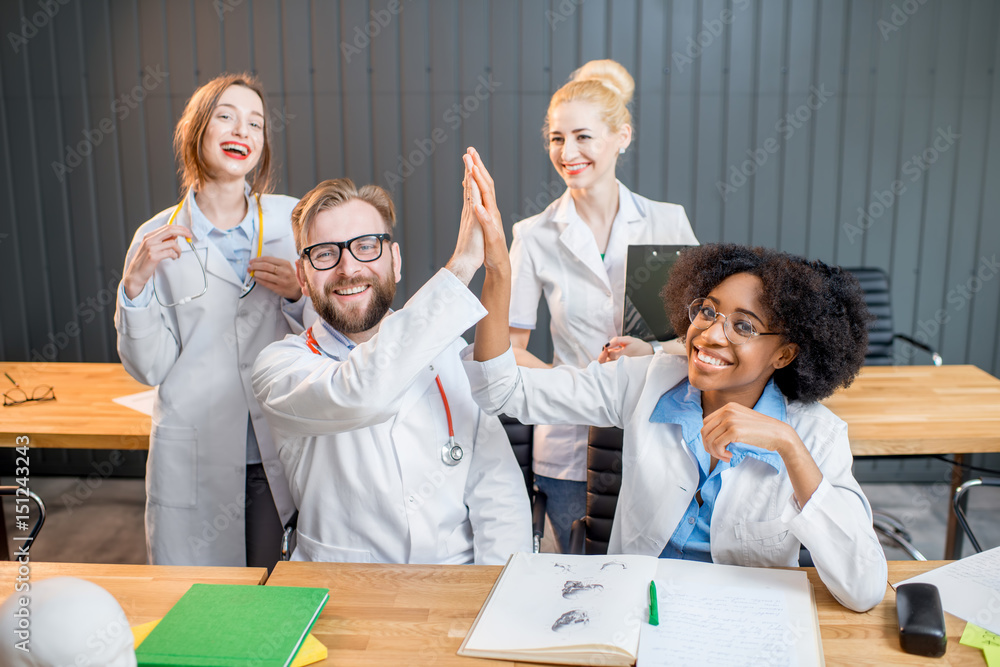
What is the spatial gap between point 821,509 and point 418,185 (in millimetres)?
2998

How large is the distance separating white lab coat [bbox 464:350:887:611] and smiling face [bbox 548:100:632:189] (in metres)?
0.83

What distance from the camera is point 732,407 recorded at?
53.0 inches

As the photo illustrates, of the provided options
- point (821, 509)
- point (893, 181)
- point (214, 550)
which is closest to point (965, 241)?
point (893, 181)

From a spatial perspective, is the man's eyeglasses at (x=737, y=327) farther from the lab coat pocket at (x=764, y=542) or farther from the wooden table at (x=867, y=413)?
the wooden table at (x=867, y=413)

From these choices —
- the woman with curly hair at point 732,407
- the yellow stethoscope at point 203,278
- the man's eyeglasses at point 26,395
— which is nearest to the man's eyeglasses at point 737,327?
the woman with curly hair at point 732,407

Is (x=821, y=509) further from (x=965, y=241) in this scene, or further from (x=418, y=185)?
(x=965, y=241)

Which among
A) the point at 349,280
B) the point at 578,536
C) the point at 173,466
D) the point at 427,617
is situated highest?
the point at 349,280

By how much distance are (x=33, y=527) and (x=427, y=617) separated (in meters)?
2.15

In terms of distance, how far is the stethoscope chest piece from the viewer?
5.39ft

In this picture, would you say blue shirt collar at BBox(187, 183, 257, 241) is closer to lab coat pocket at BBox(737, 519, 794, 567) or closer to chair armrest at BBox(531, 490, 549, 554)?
chair armrest at BBox(531, 490, 549, 554)

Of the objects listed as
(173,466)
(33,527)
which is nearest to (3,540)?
(33,527)

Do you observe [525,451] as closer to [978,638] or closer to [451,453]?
[451,453]

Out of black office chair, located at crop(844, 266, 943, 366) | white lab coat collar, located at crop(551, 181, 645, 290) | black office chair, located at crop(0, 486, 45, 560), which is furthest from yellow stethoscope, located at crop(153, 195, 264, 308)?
black office chair, located at crop(844, 266, 943, 366)

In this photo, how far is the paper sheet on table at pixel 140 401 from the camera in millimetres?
2428
